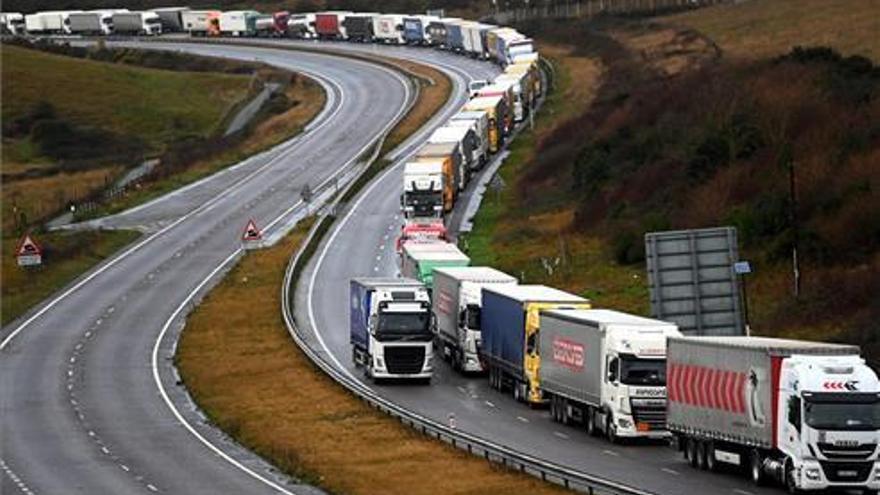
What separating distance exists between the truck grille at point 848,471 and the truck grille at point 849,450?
0.14 meters

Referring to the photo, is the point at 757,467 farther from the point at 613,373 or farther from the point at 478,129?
the point at 478,129

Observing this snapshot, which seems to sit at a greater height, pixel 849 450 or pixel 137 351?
pixel 849 450

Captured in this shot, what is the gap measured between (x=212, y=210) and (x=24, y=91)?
246 ft

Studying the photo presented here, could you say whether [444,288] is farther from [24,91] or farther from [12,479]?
[24,91]

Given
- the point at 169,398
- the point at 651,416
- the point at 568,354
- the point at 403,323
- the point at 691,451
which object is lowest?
the point at 169,398

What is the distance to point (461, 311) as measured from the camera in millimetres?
70500

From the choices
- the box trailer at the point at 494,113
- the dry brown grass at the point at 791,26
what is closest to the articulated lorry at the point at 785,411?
the dry brown grass at the point at 791,26

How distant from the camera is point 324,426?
199 ft

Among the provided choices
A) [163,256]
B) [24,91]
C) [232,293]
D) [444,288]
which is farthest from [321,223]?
[24,91]

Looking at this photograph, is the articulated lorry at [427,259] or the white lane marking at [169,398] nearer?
the white lane marking at [169,398]

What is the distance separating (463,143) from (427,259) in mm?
39031

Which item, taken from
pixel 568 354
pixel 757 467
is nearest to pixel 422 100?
pixel 568 354

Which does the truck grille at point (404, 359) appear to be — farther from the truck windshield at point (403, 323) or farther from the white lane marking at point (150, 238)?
the white lane marking at point (150, 238)

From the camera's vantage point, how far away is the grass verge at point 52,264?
97.4 metres
